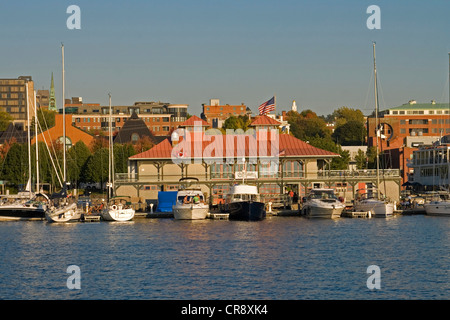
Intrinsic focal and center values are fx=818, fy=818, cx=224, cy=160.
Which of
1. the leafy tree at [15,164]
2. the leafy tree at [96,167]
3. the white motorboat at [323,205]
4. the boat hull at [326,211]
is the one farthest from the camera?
the leafy tree at [96,167]

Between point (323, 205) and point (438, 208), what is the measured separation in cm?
1423

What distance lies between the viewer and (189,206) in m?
80.9

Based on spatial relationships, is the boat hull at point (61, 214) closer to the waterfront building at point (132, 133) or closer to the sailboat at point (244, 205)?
the sailboat at point (244, 205)

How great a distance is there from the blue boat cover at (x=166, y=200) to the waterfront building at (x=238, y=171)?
4037mm

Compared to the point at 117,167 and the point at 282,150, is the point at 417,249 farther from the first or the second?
the point at 117,167

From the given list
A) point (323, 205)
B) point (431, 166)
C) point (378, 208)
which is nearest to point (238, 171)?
point (323, 205)

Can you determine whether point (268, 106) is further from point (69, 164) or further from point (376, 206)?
point (69, 164)

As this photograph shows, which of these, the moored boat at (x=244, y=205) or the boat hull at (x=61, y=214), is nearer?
the moored boat at (x=244, y=205)

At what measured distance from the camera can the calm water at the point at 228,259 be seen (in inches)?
1585

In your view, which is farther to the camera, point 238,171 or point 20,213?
point 238,171

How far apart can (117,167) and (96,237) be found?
68.6 metres

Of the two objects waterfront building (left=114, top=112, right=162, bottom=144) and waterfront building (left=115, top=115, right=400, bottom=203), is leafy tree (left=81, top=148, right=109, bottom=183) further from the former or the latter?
waterfront building (left=114, top=112, right=162, bottom=144)

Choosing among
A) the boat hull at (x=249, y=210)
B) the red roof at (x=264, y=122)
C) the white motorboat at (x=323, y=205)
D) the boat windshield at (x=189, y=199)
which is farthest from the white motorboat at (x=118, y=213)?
the red roof at (x=264, y=122)

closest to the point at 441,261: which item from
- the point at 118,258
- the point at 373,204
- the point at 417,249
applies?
the point at 417,249
